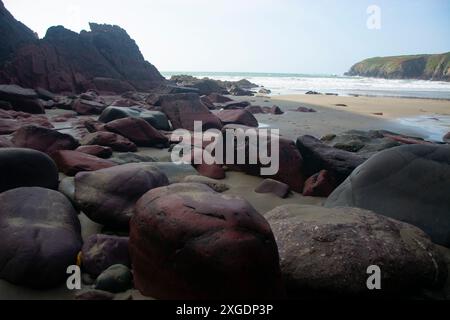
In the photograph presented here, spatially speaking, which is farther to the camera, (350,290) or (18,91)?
(18,91)

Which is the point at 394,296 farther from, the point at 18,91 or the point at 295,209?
the point at 18,91

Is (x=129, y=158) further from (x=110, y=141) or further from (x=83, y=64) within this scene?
(x=83, y=64)

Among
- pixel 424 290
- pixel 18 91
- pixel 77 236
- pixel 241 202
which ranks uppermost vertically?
pixel 18 91

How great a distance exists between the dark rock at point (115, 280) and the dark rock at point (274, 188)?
73.4 inches

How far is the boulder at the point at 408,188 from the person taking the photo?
2.51 metres

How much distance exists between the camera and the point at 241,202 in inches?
74.4

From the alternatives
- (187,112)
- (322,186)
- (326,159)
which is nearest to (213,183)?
(322,186)

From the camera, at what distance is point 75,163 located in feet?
11.9

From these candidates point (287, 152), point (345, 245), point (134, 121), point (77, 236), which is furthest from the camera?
point (134, 121)

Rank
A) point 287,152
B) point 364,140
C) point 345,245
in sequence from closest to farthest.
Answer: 1. point 345,245
2. point 287,152
3. point 364,140

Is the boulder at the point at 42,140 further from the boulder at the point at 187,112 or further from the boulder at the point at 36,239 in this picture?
the boulder at the point at 187,112

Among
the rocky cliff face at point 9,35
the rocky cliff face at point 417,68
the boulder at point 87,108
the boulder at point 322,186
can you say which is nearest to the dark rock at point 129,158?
the boulder at point 322,186

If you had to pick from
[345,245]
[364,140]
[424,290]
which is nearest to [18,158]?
[345,245]
